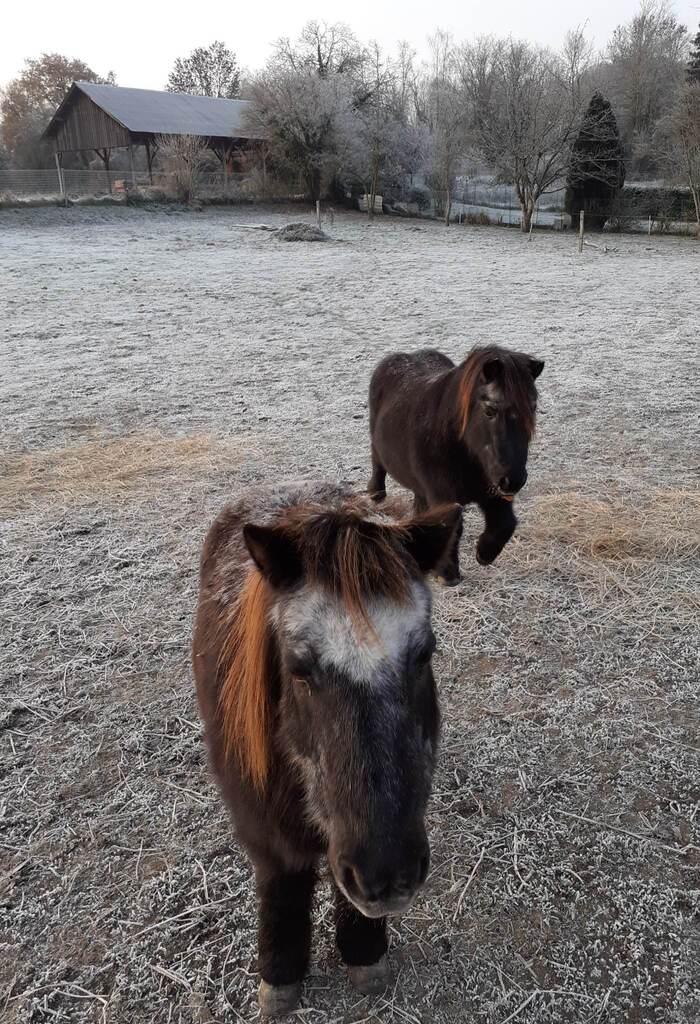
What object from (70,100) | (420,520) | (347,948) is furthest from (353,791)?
(70,100)

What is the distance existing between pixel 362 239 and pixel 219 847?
77.5 feet

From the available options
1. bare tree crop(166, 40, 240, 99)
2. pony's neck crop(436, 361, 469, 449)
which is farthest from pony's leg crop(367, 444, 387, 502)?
bare tree crop(166, 40, 240, 99)

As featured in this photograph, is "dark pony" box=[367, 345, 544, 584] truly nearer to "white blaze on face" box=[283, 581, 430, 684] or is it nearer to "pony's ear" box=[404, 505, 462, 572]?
"pony's ear" box=[404, 505, 462, 572]

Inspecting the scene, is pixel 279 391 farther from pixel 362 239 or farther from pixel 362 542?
pixel 362 239

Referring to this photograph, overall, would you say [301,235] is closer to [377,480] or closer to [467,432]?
[377,480]

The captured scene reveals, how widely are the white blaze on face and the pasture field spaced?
141 cm

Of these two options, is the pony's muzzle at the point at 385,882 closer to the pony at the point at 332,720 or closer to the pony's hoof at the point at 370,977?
the pony at the point at 332,720

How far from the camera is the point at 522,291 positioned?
13945 millimetres

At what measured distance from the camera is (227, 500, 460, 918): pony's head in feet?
4.33

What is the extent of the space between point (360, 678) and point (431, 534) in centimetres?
42

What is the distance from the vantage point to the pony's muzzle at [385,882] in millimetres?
1290

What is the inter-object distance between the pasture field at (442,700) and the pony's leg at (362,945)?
0.08 metres

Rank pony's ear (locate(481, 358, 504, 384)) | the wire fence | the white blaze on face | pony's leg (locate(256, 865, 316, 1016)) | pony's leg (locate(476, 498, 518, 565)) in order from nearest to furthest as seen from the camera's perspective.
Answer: the white blaze on face < pony's leg (locate(256, 865, 316, 1016)) < pony's ear (locate(481, 358, 504, 384)) < pony's leg (locate(476, 498, 518, 565)) < the wire fence

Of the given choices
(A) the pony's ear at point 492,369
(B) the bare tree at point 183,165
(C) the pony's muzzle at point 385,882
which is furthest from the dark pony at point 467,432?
(B) the bare tree at point 183,165
